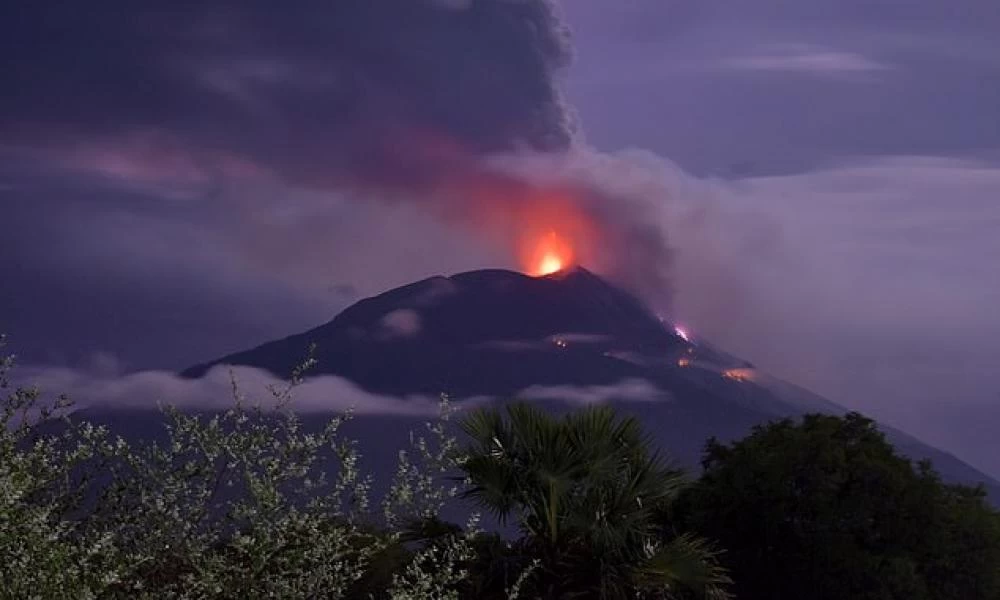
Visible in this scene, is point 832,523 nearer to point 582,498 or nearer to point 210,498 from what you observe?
point 582,498

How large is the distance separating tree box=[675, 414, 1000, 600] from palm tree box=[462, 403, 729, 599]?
516 inches

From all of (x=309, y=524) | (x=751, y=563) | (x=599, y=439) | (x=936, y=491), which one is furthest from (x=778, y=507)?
(x=309, y=524)

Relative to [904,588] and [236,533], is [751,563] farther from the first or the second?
[236,533]

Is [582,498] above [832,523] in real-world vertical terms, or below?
above

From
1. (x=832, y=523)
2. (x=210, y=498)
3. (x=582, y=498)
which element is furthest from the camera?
(x=832, y=523)

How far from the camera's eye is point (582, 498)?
71.7 feet

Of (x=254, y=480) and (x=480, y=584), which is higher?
(x=254, y=480)

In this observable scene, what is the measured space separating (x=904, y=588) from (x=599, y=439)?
15.2 m

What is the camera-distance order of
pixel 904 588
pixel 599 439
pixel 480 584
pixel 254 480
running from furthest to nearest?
pixel 904 588
pixel 599 439
pixel 480 584
pixel 254 480

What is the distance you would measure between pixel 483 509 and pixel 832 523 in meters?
17.1

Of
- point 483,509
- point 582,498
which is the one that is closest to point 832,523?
point 582,498

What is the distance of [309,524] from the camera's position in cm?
1442

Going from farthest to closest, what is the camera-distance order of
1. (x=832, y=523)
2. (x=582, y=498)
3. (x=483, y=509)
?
(x=832, y=523) < (x=582, y=498) < (x=483, y=509)

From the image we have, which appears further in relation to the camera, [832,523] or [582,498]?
[832,523]
